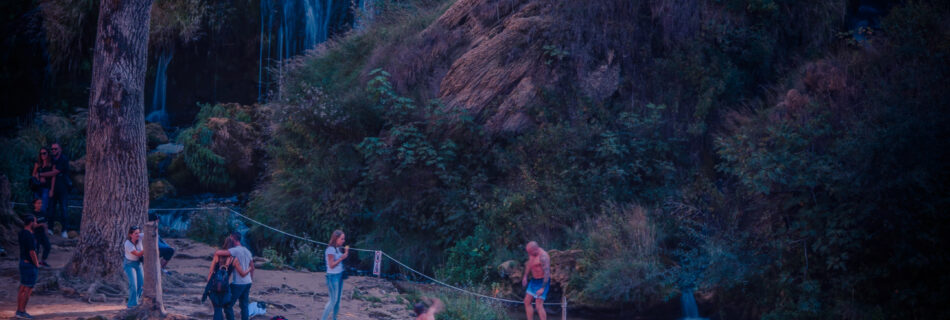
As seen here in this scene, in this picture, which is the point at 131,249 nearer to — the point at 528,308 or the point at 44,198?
the point at 528,308

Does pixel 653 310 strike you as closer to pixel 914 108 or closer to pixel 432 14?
pixel 914 108

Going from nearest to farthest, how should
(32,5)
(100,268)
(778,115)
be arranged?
(100,268)
(778,115)
(32,5)

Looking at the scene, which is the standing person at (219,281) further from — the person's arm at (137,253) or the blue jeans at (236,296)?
the person's arm at (137,253)

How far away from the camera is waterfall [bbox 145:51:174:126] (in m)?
27.2

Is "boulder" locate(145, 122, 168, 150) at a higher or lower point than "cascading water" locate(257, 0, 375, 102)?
lower

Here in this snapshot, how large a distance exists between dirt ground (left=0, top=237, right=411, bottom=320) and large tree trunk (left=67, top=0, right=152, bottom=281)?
2.86 ft

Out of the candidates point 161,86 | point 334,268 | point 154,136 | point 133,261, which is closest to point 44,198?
point 133,261

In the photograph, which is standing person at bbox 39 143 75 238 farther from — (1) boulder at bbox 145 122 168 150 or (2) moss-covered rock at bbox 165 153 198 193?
(1) boulder at bbox 145 122 168 150

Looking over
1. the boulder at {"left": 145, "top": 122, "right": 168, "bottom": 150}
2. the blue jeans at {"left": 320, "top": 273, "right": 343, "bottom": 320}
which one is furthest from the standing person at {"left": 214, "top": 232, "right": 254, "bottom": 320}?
the boulder at {"left": 145, "top": 122, "right": 168, "bottom": 150}

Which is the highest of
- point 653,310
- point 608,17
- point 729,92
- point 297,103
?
point 608,17

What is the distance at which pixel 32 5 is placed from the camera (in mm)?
26312

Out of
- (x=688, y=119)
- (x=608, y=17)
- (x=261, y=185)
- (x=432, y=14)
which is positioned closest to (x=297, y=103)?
(x=261, y=185)

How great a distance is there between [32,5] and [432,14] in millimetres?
17898

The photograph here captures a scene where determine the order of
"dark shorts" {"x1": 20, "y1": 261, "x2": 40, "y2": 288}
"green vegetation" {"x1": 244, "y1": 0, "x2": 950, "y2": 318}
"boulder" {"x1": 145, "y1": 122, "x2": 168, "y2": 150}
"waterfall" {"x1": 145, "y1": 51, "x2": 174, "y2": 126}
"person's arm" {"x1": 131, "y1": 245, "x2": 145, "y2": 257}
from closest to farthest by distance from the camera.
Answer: "dark shorts" {"x1": 20, "y1": 261, "x2": 40, "y2": 288}, "person's arm" {"x1": 131, "y1": 245, "x2": 145, "y2": 257}, "green vegetation" {"x1": 244, "y1": 0, "x2": 950, "y2": 318}, "boulder" {"x1": 145, "y1": 122, "x2": 168, "y2": 150}, "waterfall" {"x1": 145, "y1": 51, "x2": 174, "y2": 126}
